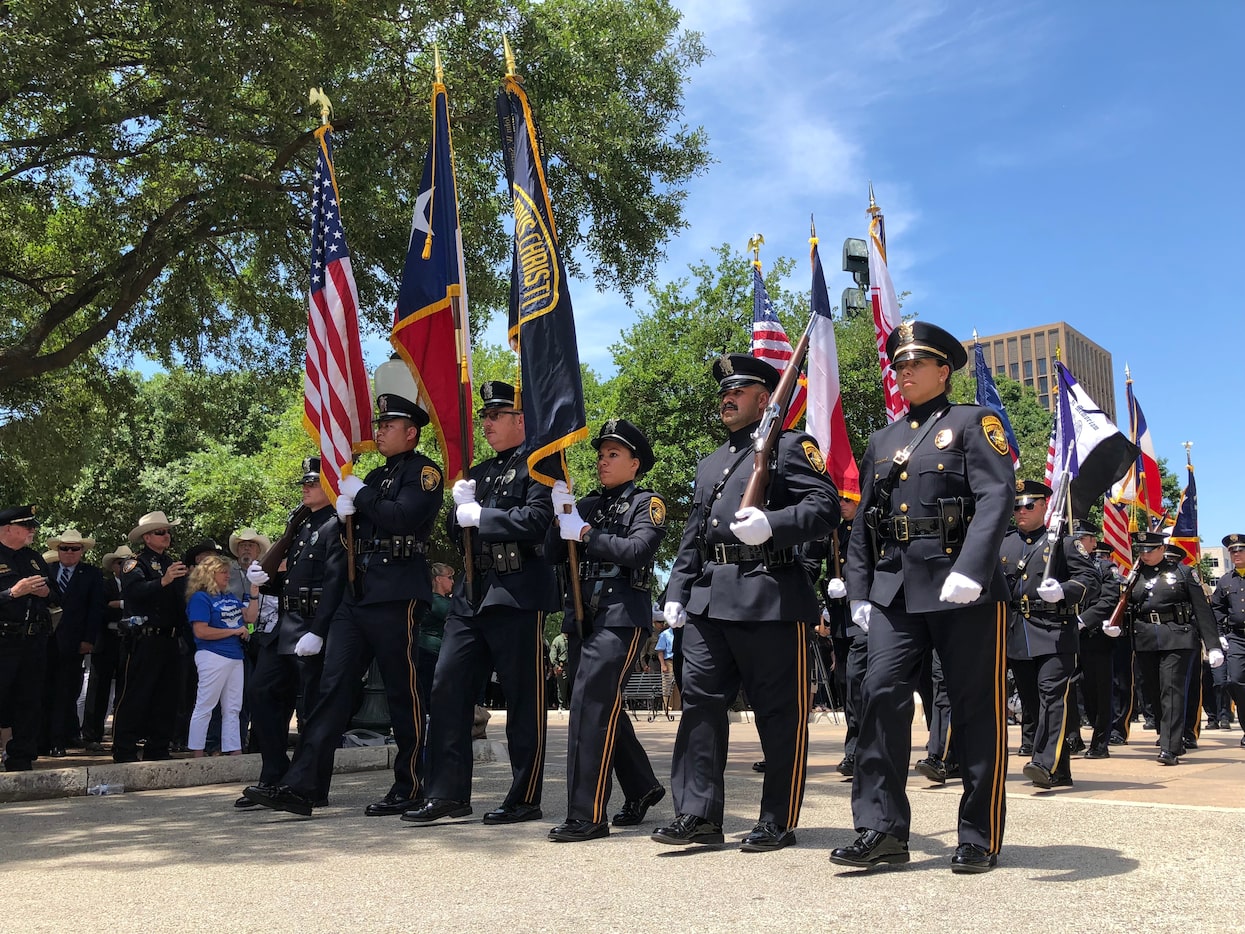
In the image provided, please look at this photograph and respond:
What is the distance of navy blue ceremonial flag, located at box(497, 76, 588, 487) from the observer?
635cm

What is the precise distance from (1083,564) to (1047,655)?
2.56 feet

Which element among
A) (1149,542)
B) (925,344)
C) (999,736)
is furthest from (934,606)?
(1149,542)

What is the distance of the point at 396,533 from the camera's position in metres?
6.77

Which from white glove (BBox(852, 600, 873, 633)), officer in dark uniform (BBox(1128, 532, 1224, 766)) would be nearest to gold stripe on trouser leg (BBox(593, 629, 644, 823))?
white glove (BBox(852, 600, 873, 633))

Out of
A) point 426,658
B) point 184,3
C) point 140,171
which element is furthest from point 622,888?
point 140,171

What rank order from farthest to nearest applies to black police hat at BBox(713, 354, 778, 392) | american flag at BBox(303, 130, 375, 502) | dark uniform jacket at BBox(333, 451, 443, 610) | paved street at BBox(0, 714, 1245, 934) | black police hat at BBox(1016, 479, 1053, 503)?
black police hat at BBox(1016, 479, 1053, 503), american flag at BBox(303, 130, 375, 502), dark uniform jacket at BBox(333, 451, 443, 610), black police hat at BBox(713, 354, 778, 392), paved street at BBox(0, 714, 1245, 934)

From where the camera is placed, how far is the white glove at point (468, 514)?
6.21 meters

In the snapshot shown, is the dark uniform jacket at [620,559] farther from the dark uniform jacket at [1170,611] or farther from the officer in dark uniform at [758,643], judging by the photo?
the dark uniform jacket at [1170,611]

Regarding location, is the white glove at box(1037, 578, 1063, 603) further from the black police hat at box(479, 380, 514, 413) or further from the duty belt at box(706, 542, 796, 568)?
the black police hat at box(479, 380, 514, 413)

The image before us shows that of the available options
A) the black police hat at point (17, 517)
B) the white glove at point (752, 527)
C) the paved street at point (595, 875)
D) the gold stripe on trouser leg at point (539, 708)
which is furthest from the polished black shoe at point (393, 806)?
the black police hat at point (17, 517)

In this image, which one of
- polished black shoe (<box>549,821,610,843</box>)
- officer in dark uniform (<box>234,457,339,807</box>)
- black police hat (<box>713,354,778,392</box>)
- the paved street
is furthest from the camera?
officer in dark uniform (<box>234,457,339,807</box>)

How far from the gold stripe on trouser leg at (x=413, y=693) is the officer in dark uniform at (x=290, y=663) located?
63cm

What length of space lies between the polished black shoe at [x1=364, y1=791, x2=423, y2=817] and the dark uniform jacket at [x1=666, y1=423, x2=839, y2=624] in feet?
7.20

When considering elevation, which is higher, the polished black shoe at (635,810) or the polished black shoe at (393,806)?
the polished black shoe at (635,810)
